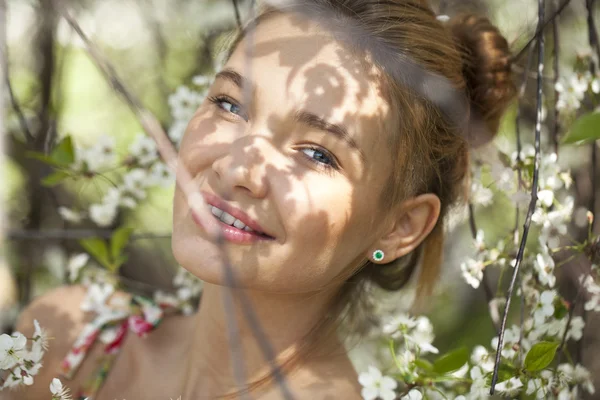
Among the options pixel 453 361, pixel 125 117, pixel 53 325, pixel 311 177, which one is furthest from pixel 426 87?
pixel 125 117

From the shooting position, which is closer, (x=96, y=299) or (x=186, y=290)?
(x=96, y=299)

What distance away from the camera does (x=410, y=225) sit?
1.60 metres

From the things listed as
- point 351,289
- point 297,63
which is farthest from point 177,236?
point 351,289

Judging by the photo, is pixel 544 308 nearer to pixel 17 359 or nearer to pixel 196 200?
pixel 196 200

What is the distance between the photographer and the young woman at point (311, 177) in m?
1.36

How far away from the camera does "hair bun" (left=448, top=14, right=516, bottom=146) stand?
168 centimetres

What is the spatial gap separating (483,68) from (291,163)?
595 millimetres

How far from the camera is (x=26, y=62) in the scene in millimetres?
2604

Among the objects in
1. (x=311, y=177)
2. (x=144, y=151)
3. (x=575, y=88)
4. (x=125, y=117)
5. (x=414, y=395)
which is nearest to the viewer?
(x=311, y=177)

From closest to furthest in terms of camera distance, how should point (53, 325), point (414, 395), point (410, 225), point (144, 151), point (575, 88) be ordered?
point (414, 395) < point (410, 225) < point (575, 88) < point (53, 325) < point (144, 151)

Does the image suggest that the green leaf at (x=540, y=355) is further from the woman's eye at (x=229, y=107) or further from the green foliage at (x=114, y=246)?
the green foliage at (x=114, y=246)

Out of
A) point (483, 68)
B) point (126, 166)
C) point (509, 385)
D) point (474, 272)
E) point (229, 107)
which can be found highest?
point (126, 166)

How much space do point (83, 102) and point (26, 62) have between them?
39cm

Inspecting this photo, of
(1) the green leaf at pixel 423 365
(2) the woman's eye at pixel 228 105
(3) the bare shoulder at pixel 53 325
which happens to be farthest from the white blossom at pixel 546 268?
(3) the bare shoulder at pixel 53 325
